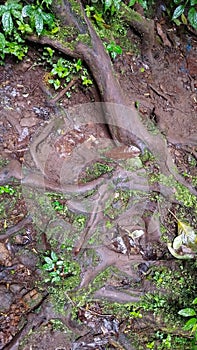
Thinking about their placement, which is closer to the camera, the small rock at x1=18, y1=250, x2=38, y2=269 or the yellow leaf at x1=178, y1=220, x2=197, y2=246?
the small rock at x1=18, y1=250, x2=38, y2=269

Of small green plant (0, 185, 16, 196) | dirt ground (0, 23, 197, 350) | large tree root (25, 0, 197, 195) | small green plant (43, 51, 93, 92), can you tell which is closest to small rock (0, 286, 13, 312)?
dirt ground (0, 23, 197, 350)

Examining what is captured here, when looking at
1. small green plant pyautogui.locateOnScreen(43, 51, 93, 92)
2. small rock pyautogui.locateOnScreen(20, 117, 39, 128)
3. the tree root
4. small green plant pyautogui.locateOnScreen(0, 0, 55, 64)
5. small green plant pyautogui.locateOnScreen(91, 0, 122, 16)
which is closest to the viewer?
the tree root

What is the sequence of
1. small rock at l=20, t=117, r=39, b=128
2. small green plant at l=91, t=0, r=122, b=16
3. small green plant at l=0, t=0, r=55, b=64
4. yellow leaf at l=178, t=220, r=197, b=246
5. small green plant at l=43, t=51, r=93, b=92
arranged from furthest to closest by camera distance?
small green plant at l=91, t=0, r=122, b=16
small green plant at l=43, t=51, r=93, b=92
small rock at l=20, t=117, r=39, b=128
small green plant at l=0, t=0, r=55, b=64
yellow leaf at l=178, t=220, r=197, b=246

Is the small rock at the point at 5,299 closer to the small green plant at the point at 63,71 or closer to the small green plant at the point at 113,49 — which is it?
the small green plant at the point at 63,71

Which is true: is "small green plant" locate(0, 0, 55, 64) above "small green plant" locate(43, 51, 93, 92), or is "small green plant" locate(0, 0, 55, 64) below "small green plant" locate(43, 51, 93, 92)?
above

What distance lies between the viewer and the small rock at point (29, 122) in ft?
11.9

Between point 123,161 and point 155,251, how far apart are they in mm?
911

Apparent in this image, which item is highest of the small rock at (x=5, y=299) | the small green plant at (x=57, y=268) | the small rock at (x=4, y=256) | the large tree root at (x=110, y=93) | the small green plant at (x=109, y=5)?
the small green plant at (x=109, y=5)

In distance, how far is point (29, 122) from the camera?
3.64m

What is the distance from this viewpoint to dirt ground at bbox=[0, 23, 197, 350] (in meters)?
2.84

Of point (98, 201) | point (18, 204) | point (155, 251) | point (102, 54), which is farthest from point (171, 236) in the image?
point (102, 54)

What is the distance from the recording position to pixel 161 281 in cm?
322

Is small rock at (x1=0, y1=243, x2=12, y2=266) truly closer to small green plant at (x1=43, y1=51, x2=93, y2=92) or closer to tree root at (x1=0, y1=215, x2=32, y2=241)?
tree root at (x1=0, y1=215, x2=32, y2=241)

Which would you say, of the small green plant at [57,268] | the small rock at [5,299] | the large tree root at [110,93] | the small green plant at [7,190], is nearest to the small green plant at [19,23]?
the large tree root at [110,93]
